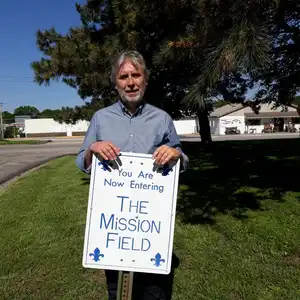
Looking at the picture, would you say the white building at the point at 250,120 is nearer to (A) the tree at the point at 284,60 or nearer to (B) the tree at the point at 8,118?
(A) the tree at the point at 284,60

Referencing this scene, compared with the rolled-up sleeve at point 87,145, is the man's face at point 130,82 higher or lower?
higher

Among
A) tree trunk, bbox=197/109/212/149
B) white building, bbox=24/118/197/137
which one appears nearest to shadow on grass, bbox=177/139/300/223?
tree trunk, bbox=197/109/212/149

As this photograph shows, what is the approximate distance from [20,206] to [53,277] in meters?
3.27

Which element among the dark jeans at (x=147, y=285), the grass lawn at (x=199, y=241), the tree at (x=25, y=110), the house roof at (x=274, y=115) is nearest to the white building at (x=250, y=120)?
the house roof at (x=274, y=115)

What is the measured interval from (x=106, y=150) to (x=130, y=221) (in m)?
0.48

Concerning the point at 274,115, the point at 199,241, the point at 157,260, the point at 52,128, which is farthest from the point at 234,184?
the point at 52,128

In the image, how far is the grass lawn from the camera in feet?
11.5

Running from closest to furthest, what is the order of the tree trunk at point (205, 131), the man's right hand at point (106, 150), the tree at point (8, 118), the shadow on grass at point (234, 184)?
the man's right hand at point (106, 150)
the shadow on grass at point (234, 184)
the tree trunk at point (205, 131)
the tree at point (8, 118)

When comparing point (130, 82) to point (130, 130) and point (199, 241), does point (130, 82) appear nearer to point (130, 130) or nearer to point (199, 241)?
point (130, 130)

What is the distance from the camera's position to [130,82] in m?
2.44

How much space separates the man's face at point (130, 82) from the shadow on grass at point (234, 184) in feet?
10.4

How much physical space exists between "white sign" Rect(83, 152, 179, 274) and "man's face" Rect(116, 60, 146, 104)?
18.3 inches

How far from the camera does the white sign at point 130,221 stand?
2.43 m

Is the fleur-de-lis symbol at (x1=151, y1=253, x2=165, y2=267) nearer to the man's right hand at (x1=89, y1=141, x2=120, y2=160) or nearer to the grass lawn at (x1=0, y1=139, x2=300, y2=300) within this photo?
the man's right hand at (x1=89, y1=141, x2=120, y2=160)
